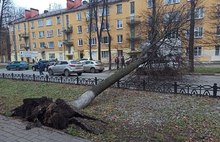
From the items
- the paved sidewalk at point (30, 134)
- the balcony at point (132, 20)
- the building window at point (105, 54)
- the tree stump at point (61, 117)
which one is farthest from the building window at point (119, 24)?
the paved sidewalk at point (30, 134)

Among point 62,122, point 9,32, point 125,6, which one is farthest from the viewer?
point 9,32

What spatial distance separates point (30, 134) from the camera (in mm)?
5094

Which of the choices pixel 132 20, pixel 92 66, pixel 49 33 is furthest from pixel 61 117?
pixel 49 33

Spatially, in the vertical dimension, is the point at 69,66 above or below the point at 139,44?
below

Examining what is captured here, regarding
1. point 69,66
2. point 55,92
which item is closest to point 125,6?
point 69,66

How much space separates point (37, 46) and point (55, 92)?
165 feet

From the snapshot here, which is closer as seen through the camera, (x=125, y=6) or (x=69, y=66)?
(x=69, y=66)

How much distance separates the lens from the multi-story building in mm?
34213

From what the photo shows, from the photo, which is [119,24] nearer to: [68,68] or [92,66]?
[92,66]

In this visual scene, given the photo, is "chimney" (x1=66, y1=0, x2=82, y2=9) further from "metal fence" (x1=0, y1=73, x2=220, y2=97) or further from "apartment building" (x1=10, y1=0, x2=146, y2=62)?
"metal fence" (x1=0, y1=73, x2=220, y2=97)

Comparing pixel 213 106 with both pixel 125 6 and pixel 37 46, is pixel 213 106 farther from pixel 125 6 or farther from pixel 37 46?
pixel 37 46

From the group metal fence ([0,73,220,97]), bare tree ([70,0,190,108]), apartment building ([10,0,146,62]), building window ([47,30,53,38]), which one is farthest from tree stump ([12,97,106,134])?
building window ([47,30,53,38])

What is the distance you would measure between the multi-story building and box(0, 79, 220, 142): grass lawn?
24.1 meters

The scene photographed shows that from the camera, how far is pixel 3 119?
251 inches
